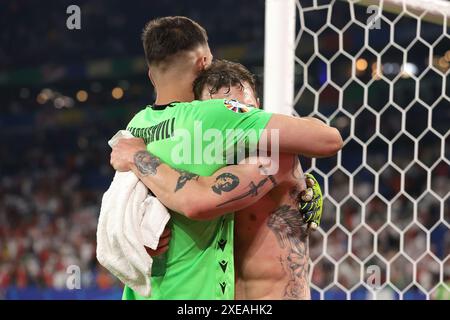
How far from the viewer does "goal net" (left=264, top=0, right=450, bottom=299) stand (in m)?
2.72

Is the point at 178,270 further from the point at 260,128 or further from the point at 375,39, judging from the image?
the point at 375,39

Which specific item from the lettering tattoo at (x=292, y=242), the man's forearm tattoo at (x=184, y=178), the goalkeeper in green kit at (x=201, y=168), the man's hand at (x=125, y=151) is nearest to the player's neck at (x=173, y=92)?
the goalkeeper in green kit at (x=201, y=168)

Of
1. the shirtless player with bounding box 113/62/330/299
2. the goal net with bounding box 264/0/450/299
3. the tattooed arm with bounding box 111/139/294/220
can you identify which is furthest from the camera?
the goal net with bounding box 264/0/450/299

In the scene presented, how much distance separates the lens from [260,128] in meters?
1.60

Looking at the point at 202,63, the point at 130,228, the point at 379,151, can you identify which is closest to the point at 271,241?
the point at 130,228

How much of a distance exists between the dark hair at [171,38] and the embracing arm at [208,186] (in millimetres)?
276

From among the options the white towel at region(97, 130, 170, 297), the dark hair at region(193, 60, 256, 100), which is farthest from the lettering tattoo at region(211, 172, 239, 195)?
the dark hair at region(193, 60, 256, 100)

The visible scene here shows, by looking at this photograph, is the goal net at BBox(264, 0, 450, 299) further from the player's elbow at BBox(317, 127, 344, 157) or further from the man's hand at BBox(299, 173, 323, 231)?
the player's elbow at BBox(317, 127, 344, 157)

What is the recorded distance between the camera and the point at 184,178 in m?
1.62

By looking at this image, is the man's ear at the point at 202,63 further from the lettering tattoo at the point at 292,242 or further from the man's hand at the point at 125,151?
the lettering tattoo at the point at 292,242

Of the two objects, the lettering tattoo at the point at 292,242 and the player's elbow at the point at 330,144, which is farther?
the lettering tattoo at the point at 292,242

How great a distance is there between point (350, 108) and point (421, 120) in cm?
168

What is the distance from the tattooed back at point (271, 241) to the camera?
174 cm
